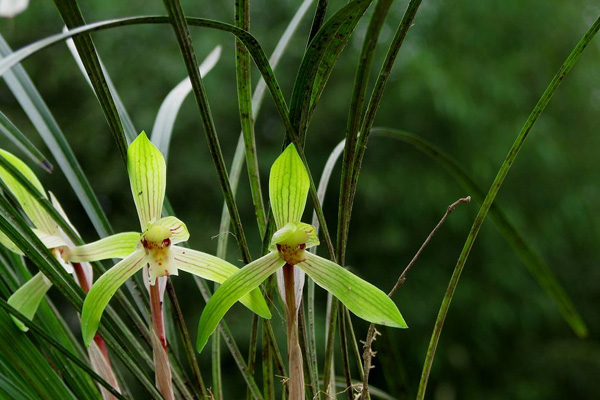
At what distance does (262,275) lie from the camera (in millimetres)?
281

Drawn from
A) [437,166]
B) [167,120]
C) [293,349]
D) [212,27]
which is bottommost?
[293,349]

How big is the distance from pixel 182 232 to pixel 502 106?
236cm

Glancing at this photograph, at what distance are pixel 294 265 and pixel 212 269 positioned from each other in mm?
40

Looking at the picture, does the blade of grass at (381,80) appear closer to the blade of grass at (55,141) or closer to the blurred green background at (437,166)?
the blade of grass at (55,141)

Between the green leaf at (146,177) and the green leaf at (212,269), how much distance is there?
2cm

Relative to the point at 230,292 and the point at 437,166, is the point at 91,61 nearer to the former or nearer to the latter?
the point at 230,292

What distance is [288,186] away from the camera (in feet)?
0.96

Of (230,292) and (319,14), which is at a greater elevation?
(319,14)

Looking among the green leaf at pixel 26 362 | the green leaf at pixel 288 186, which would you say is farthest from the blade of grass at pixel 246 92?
the green leaf at pixel 26 362

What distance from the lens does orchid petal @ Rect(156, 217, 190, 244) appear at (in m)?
0.29

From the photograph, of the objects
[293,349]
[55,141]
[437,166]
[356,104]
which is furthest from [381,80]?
[437,166]

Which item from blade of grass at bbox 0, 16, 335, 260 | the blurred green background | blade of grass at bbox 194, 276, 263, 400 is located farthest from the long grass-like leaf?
the blurred green background

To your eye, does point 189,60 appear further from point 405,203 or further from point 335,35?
point 405,203

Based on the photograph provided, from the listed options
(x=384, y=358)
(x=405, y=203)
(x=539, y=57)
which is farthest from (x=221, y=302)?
(x=539, y=57)
